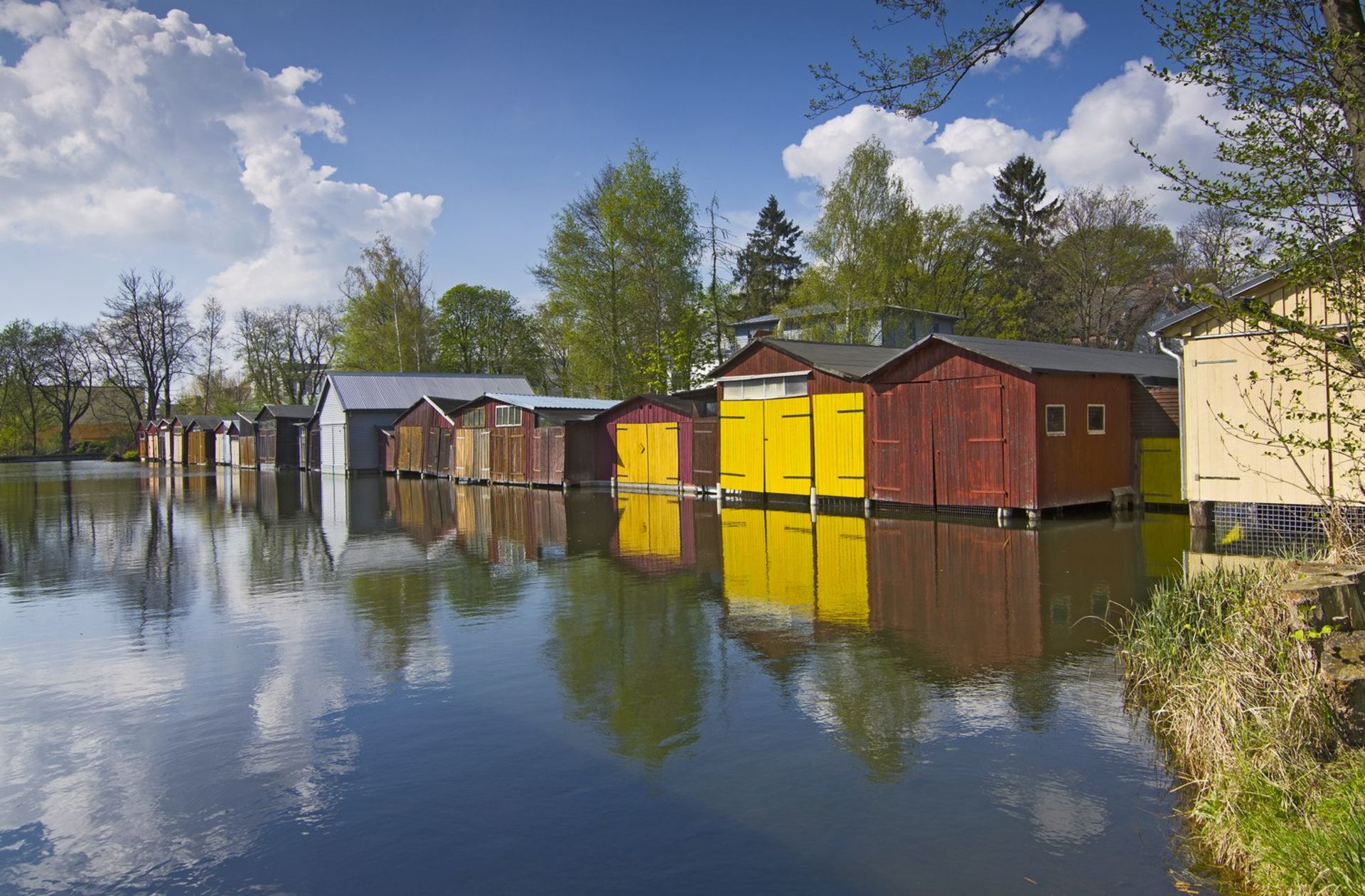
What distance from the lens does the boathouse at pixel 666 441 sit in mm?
25734

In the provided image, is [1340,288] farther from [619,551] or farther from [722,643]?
[619,551]

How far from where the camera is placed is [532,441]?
1298 inches

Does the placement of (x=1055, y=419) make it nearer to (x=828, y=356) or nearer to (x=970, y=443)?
(x=970, y=443)

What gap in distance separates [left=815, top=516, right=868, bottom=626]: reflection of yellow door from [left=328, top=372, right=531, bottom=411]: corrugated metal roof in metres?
30.6

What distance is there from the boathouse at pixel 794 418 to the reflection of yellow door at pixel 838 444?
0.02 metres

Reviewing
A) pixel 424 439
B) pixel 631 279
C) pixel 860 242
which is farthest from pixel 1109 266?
pixel 424 439

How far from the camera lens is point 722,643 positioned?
883 cm

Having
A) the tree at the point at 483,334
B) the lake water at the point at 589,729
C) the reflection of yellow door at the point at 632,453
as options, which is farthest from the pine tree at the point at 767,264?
the lake water at the point at 589,729

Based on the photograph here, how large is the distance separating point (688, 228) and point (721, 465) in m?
19.0

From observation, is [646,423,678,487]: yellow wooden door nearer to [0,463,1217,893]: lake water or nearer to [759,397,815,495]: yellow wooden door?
[759,397,815,495]: yellow wooden door

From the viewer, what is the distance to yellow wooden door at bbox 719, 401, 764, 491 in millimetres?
23406

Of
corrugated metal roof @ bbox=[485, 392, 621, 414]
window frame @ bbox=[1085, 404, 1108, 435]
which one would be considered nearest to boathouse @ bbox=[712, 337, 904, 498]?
window frame @ bbox=[1085, 404, 1108, 435]

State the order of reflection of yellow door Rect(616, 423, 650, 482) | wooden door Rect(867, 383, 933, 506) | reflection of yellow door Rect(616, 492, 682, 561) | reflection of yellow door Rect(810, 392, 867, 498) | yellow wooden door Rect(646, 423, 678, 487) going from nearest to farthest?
reflection of yellow door Rect(616, 492, 682, 561), wooden door Rect(867, 383, 933, 506), reflection of yellow door Rect(810, 392, 867, 498), yellow wooden door Rect(646, 423, 678, 487), reflection of yellow door Rect(616, 423, 650, 482)

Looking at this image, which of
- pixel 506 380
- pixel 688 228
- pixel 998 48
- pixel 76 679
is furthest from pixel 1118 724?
pixel 506 380
